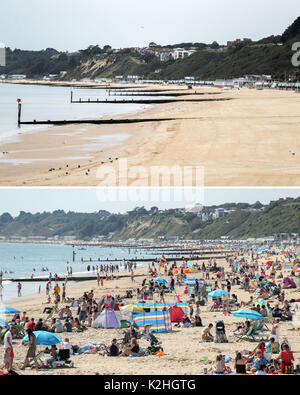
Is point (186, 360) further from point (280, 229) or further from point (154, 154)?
point (280, 229)

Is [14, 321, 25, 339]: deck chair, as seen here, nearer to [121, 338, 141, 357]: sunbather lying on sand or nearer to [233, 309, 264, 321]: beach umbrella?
[121, 338, 141, 357]: sunbather lying on sand

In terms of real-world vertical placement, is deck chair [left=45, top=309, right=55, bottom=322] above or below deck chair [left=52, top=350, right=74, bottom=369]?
below

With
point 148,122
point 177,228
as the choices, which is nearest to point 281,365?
point 148,122

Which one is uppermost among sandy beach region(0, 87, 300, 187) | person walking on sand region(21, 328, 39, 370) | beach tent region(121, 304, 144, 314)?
sandy beach region(0, 87, 300, 187)

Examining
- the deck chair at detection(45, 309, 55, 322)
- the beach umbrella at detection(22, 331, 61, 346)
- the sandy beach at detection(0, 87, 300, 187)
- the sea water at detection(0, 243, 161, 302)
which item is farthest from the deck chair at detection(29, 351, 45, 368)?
the sea water at detection(0, 243, 161, 302)

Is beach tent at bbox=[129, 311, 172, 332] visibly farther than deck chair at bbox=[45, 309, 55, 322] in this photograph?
No
